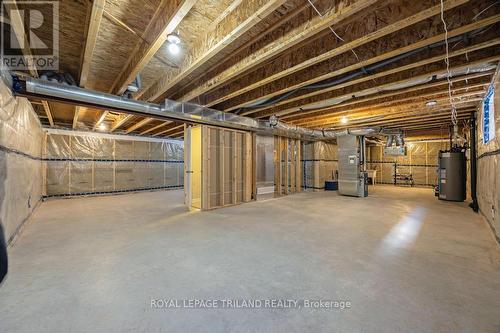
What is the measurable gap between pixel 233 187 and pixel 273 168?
7.88 ft

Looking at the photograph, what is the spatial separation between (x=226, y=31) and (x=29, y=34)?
2.34 meters

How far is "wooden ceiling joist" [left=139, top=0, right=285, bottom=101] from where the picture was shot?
1.86 meters

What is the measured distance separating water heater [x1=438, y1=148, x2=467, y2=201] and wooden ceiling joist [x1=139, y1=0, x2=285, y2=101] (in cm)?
696

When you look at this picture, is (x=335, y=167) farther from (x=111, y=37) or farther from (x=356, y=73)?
(x=111, y=37)

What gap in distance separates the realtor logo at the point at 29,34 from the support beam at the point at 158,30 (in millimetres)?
776

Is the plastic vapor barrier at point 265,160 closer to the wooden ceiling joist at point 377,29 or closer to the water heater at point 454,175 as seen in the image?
the wooden ceiling joist at point 377,29

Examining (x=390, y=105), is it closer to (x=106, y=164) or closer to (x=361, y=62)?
(x=361, y=62)

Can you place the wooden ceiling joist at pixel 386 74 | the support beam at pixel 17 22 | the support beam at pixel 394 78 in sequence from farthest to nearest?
the support beam at pixel 394 78, the wooden ceiling joist at pixel 386 74, the support beam at pixel 17 22

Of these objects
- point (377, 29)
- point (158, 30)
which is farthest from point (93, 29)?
point (377, 29)

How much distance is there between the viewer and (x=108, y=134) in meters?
7.46

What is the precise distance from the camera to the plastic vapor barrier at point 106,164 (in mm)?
6457

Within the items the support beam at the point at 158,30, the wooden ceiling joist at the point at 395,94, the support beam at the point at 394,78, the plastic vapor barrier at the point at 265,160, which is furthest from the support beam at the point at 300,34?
the plastic vapor barrier at the point at 265,160

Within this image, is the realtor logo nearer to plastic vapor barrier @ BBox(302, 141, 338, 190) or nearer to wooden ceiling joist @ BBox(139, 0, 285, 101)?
wooden ceiling joist @ BBox(139, 0, 285, 101)

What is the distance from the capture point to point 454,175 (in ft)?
19.4
